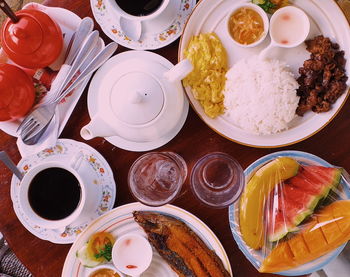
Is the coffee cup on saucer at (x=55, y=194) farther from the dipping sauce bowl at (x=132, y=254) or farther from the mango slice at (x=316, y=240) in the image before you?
the mango slice at (x=316, y=240)

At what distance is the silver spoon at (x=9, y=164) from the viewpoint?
1.30 m

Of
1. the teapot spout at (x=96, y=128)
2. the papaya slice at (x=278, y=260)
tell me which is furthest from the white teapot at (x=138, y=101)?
the papaya slice at (x=278, y=260)

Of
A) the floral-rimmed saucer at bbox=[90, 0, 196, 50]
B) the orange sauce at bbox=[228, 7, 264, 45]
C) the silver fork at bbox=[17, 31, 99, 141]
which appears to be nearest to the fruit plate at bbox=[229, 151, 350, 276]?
the orange sauce at bbox=[228, 7, 264, 45]

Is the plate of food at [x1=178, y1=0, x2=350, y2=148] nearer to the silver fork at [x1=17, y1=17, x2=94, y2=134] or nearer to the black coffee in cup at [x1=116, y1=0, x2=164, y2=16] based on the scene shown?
the black coffee in cup at [x1=116, y1=0, x2=164, y2=16]

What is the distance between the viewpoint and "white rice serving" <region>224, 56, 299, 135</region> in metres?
1.32

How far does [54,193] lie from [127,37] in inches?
21.6

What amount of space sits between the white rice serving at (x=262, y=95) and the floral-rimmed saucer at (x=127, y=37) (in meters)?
0.24

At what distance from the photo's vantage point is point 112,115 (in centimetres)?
116

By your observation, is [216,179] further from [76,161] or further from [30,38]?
[30,38]

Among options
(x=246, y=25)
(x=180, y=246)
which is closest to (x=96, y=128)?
(x=180, y=246)

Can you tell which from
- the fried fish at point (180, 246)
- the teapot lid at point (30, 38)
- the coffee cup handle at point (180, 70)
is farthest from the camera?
the fried fish at point (180, 246)

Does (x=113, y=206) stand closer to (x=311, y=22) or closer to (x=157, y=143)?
(x=157, y=143)

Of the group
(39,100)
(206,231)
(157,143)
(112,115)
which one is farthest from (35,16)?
(206,231)

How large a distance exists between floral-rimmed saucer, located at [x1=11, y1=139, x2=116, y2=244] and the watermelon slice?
1.71 feet
